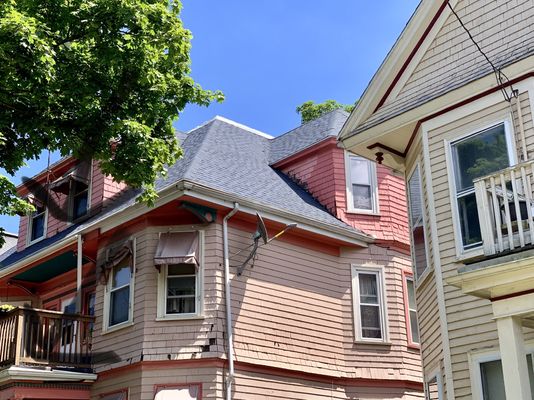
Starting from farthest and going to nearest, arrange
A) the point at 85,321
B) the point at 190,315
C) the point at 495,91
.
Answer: the point at 85,321 → the point at 190,315 → the point at 495,91

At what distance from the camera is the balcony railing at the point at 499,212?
7.46 m

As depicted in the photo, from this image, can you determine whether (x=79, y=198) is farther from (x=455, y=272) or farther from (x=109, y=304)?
(x=455, y=272)

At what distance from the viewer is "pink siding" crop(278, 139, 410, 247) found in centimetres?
1756

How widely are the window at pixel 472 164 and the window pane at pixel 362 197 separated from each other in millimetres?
6881

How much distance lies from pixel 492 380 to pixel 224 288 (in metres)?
6.34

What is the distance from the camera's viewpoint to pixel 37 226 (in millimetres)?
20266

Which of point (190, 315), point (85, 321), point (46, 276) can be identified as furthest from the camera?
point (46, 276)

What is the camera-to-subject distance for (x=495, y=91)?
1061 centimetres

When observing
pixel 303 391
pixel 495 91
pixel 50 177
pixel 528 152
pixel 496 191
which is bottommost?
pixel 303 391

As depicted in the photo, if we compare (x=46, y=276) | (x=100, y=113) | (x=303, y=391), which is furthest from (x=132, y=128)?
(x=46, y=276)

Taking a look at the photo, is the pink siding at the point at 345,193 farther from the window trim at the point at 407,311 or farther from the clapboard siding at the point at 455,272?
the clapboard siding at the point at 455,272

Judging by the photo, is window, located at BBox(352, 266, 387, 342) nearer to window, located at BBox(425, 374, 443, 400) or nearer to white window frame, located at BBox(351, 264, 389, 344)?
white window frame, located at BBox(351, 264, 389, 344)

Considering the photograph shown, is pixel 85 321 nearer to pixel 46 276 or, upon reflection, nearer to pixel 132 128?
pixel 46 276

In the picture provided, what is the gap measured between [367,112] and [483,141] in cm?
261
